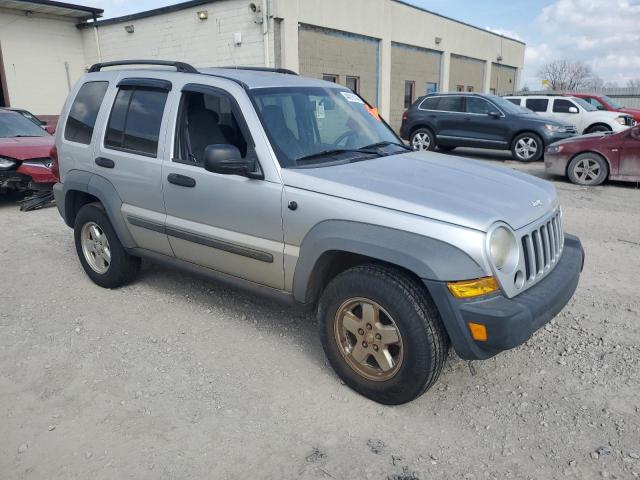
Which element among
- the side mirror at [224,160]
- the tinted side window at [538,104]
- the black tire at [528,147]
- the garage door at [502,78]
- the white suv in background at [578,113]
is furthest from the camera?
the garage door at [502,78]

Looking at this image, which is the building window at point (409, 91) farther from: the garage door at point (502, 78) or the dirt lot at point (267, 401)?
the dirt lot at point (267, 401)

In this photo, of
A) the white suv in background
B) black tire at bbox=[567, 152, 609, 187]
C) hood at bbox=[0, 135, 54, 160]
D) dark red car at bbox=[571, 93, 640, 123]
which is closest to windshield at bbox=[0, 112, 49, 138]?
hood at bbox=[0, 135, 54, 160]

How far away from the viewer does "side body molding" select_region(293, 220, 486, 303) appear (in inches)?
105

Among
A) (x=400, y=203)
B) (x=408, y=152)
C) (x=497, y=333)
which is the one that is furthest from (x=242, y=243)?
(x=497, y=333)

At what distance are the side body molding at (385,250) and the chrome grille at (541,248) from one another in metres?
0.44

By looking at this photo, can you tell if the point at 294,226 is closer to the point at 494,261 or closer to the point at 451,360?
the point at 494,261

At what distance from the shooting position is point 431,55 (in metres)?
23.5

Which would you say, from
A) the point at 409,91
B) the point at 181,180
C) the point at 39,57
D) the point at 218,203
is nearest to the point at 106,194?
the point at 181,180

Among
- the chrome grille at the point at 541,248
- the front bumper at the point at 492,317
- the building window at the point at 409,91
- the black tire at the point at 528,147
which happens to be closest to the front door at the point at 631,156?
the black tire at the point at 528,147

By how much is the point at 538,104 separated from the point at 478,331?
48.1 feet

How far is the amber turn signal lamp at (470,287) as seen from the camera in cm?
266

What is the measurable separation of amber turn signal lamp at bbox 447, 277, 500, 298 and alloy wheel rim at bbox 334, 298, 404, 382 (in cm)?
41

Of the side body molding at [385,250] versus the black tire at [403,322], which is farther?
the black tire at [403,322]

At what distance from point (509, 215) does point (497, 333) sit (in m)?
0.69
